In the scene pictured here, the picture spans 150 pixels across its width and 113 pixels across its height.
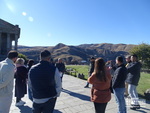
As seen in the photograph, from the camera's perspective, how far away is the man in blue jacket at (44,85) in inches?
103

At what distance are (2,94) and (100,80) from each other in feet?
7.05

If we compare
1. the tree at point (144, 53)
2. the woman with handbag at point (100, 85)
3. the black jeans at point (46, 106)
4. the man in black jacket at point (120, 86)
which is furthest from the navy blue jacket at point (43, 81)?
the tree at point (144, 53)

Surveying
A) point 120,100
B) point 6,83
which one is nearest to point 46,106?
point 6,83

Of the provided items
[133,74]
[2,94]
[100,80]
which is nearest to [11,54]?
[2,94]

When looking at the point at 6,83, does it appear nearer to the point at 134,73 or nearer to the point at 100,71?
the point at 100,71

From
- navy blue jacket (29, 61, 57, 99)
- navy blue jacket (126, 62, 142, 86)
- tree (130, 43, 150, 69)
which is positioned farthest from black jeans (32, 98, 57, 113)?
tree (130, 43, 150, 69)

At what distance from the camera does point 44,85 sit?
2.60 metres

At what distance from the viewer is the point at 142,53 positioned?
39250 millimetres

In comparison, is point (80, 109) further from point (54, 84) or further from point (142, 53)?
point (142, 53)

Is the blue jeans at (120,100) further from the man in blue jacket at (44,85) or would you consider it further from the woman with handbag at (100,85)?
the man in blue jacket at (44,85)

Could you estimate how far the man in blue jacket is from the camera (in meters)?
2.61

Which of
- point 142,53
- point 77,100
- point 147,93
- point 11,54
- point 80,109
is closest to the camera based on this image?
point 11,54

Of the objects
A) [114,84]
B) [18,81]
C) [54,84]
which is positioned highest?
[54,84]

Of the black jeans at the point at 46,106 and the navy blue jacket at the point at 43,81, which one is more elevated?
the navy blue jacket at the point at 43,81
